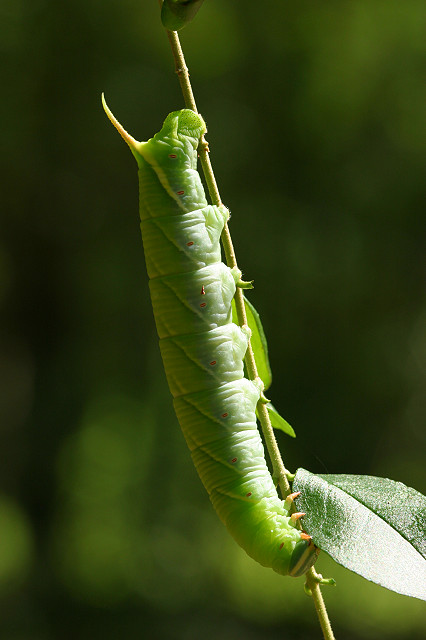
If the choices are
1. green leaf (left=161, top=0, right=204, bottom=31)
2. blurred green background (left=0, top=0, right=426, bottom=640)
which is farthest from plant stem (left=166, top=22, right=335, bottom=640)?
blurred green background (left=0, top=0, right=426, bottom=640)

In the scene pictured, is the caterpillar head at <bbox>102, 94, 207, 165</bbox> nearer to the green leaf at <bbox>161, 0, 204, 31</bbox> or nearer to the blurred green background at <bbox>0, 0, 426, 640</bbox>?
the green leaf at <bbox>161, 0, 204, 31</bbox>

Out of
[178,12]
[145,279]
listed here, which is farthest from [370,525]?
[145,279]

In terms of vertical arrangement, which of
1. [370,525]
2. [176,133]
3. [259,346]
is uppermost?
[176,133]

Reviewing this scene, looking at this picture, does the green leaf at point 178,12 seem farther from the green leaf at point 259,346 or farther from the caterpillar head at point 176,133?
the green leaf at point 259,346

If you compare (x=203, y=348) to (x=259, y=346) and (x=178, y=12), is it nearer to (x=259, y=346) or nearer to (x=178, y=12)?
(x=259, y=346)

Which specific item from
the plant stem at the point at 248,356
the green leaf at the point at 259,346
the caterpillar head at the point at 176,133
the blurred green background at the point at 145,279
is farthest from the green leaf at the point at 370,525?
the blurred green background at the point at 145,279

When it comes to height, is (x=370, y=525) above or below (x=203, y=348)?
below
